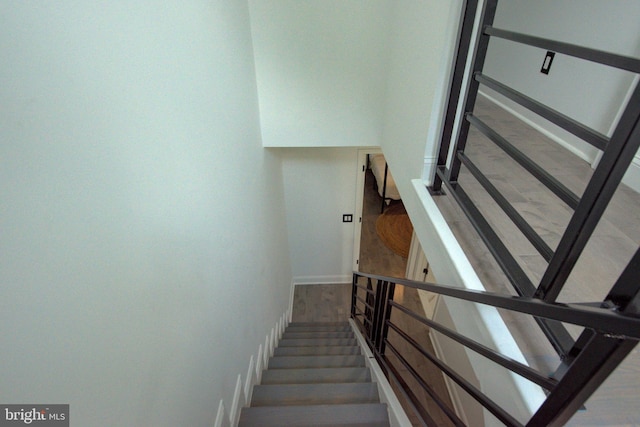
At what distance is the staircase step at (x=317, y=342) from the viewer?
11.0 feet

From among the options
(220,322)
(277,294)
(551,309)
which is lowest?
(277,294)

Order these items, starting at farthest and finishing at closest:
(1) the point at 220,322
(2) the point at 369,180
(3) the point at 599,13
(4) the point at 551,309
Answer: (2) the point at 369,180 → (3) the point at 599,13 → (1) the point at 220,322 → (4) the point at 551,309

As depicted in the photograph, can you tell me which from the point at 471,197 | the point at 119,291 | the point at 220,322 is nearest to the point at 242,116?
the point at 220,322

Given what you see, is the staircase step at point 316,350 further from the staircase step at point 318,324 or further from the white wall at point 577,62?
the white wall at point 577,62

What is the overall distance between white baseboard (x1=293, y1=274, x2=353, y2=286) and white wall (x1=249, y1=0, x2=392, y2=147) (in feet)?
8.52

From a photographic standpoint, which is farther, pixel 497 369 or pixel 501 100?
pixel 501 100

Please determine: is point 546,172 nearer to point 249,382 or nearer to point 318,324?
point 249,382

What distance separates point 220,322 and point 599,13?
2984 millimetres

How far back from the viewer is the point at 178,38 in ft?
4.01

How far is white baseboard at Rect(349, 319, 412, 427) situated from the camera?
1696 millimetres

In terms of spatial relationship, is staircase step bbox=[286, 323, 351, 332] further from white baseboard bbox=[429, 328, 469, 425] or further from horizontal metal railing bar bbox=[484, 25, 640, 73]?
horizontal metal railing bar bbox=[484, 25, 640, 73]

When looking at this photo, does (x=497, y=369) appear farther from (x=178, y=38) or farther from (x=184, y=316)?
(x=178, y=38)

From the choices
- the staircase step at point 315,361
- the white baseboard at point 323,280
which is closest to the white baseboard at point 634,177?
the staircase step at point 315,361

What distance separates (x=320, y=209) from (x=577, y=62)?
304cm
